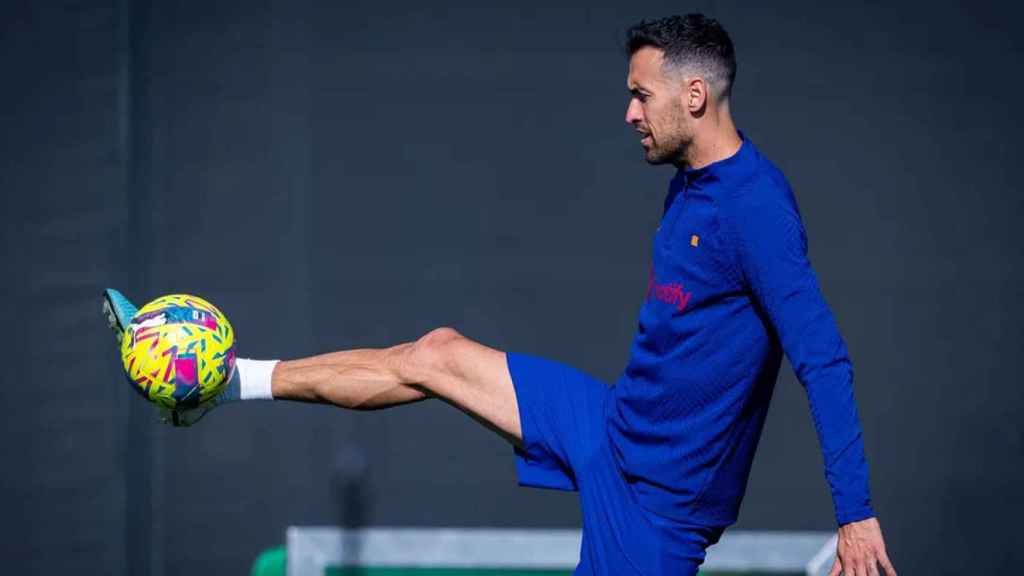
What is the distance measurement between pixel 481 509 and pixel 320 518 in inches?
18.8

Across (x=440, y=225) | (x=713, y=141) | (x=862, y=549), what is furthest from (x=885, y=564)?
(x=440, y=225)

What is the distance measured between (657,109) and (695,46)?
141 millimetres

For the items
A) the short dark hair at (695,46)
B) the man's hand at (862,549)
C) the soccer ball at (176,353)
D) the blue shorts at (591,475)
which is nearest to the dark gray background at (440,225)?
the blue shorts at (591,475)

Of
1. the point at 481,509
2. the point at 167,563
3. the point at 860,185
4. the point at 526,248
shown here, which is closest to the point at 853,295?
the point at 860,185

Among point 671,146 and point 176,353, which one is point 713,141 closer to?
point 671,146

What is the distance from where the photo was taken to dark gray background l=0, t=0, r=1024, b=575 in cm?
400

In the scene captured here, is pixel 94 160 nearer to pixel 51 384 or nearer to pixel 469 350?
pixel 51 384

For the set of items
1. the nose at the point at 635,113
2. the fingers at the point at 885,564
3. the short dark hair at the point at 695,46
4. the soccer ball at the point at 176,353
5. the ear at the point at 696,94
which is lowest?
the fingers at the point at 885,564

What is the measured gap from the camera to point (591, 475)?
2.87 m

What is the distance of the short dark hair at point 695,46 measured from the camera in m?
2.65

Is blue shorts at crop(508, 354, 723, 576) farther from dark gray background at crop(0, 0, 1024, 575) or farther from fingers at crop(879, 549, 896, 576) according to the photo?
dark gray background at crop(0, 0, 1024, 575)

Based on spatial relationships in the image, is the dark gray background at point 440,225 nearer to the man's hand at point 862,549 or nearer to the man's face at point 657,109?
the man's face at point 657,109

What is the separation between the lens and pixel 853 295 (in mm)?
4027

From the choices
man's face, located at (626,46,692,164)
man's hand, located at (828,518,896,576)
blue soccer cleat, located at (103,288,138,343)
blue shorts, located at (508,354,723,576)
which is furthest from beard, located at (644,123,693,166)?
blue soccer cleat, located at (103,288,138,343)
